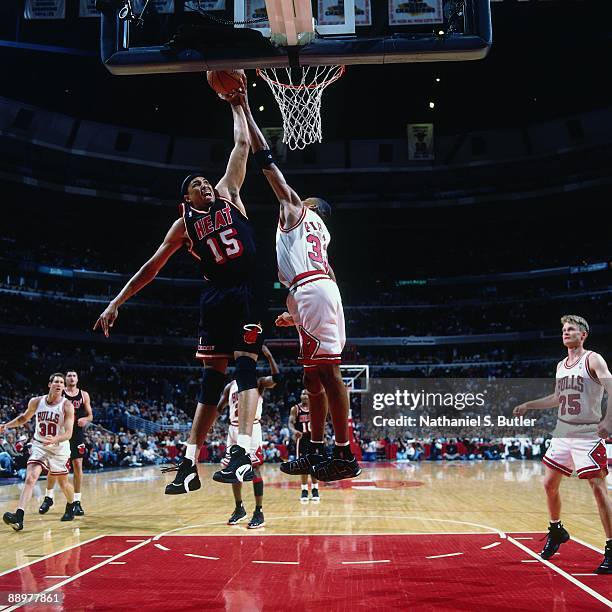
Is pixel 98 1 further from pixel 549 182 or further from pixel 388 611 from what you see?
pixel 549 182

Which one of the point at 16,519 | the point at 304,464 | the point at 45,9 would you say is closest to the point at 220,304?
the point at 304,464

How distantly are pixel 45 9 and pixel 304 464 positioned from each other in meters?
17.5

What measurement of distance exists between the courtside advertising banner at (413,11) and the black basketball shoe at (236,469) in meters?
6.71

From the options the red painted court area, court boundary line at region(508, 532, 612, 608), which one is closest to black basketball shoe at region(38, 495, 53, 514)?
the red painted court area

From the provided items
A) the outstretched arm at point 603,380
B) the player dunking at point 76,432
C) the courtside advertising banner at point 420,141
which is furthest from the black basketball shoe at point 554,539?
the courtside advertising banner at point 420,141

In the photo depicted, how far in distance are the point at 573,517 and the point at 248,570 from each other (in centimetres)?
616

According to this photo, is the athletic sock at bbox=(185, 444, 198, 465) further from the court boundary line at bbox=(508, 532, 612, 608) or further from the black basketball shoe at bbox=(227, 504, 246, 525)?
the black basketball shoe at bbox=(227, 504, 246, 525)

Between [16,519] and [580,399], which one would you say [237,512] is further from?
[580,399]

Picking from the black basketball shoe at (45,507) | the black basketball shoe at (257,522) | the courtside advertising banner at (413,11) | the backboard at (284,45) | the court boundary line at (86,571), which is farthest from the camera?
the black basketball shoe at (45,507)

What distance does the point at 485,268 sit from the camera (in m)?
36.7

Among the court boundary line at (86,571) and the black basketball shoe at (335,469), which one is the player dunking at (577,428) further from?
the court boundary line at (86,571)

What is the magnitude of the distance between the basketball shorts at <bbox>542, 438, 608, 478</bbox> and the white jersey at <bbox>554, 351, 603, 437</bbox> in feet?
0.35

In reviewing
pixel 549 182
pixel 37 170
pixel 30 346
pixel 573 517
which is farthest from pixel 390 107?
pixel 573 517

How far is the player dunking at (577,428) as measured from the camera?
277 inches
